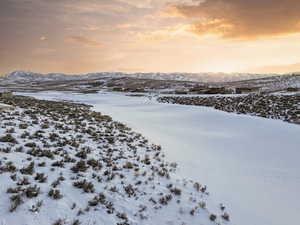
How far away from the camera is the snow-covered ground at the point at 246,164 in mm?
5852

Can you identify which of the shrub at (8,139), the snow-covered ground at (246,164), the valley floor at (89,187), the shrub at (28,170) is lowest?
the snow-covered ground at (246,164)

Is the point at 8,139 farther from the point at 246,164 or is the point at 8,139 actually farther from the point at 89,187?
the point at 246,164

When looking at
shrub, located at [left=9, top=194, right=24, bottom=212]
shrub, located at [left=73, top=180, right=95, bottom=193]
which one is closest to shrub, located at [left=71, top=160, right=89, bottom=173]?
shrub, located at [left=73, top=180, right=95, bottom=193]

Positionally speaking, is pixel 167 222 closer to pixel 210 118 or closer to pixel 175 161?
pixel 175 161

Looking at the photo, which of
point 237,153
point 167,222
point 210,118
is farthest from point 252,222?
point 210,118

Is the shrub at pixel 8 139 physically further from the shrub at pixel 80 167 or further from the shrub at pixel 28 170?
the shrub at pixel 80 167

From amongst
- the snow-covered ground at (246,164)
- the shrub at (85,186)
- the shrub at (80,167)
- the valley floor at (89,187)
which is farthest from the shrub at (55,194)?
the snow-covered ground at (246,164)

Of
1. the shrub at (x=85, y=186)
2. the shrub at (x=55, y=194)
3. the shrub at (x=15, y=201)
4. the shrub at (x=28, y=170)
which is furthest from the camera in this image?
the shrub at (x=28, y=170)

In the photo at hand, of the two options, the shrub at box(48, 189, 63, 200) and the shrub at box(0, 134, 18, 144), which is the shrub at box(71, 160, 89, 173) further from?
the shrub at box(0, 134, 18, 144)

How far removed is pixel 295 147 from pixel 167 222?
10107 millimetres

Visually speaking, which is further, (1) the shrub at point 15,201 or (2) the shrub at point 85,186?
(2) the shrub at point 85,186

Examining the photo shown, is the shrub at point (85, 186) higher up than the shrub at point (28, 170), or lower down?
lower down

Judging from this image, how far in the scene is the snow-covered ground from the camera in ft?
19.2

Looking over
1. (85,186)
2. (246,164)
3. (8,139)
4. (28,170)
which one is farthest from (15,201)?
(246,164)
